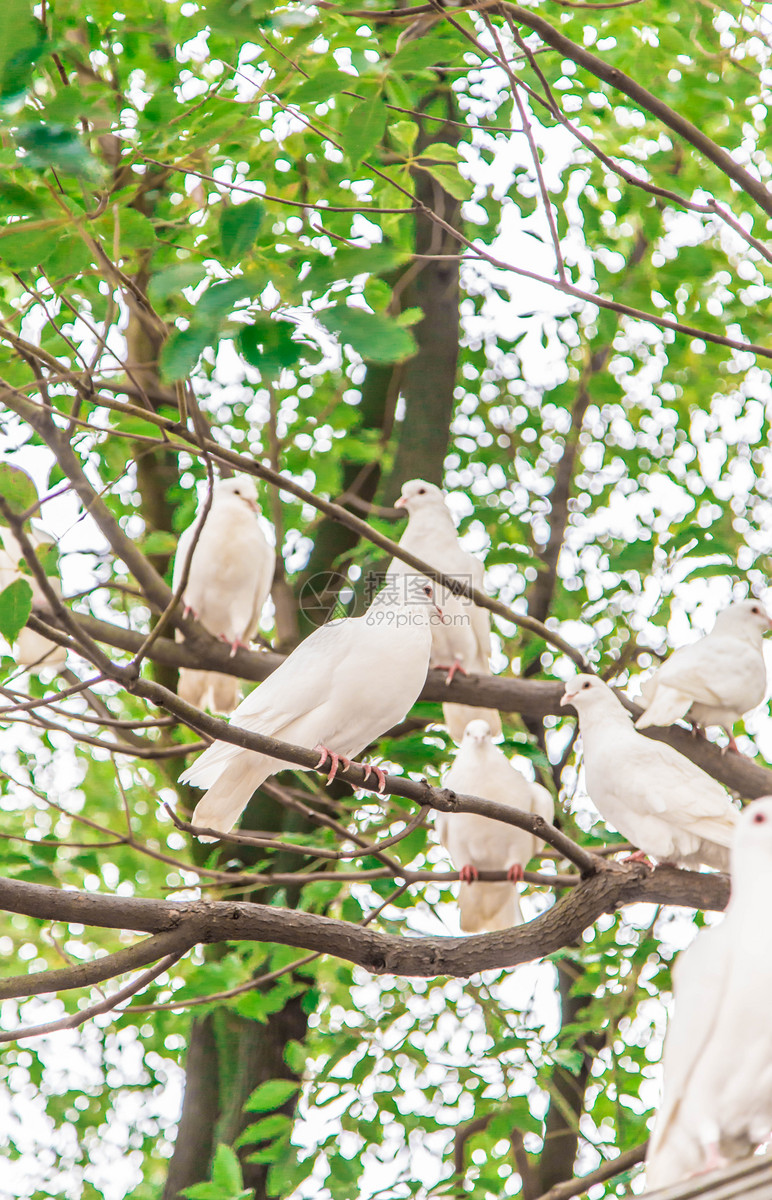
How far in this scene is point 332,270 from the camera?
1.21 meters

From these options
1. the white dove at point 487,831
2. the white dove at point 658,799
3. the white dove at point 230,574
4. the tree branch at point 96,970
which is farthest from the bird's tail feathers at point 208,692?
the tree branch at point 96,970

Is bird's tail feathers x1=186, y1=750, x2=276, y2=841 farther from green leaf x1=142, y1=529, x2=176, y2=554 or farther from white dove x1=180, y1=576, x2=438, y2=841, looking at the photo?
green leaf x1=142, y1=529, x2=176, y2=554

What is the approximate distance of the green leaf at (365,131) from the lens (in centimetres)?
182

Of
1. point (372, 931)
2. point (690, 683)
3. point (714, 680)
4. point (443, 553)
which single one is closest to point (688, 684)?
point (690, 683)

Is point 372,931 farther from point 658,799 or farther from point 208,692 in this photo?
point 208,692

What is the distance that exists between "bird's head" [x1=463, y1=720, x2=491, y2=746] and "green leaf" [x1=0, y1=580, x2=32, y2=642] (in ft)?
10.9

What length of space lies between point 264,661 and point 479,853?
→ 1.64m

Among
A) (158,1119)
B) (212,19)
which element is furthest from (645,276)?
(158,1119)

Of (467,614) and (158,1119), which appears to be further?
(158,1119)

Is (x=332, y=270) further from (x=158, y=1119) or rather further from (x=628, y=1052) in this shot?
(x=158, y=1119)

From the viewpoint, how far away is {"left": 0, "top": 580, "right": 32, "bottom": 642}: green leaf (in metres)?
1.84

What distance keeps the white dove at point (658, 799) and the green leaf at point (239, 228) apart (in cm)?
267

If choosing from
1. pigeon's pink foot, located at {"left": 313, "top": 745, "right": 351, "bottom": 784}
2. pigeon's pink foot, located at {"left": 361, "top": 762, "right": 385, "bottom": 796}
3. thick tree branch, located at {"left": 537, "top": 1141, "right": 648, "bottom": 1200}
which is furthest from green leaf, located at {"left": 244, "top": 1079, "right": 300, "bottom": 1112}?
pigeon's pink foot, located at {"left": 361, "top": 762, "right": 385, "bottom": 796}

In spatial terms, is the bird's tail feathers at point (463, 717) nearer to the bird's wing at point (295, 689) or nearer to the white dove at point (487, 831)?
the white dove at point (487, 831)
